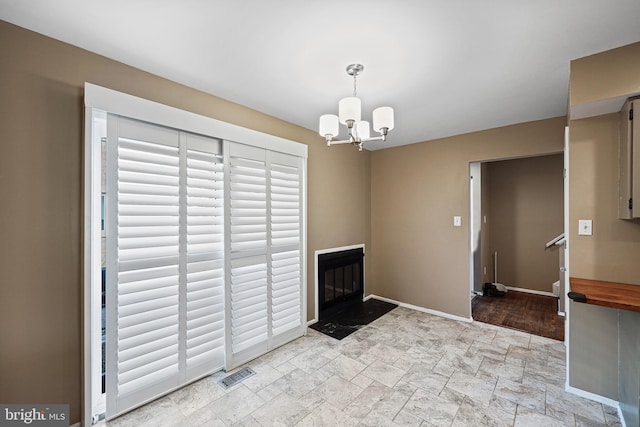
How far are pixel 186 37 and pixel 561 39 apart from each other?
2.34m

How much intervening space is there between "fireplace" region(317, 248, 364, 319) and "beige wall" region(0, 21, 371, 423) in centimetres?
243

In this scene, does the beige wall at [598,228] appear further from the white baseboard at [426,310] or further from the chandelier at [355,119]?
the white baseboard at [426,310]

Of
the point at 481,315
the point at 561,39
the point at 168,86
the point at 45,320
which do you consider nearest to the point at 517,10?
the point at 561,39

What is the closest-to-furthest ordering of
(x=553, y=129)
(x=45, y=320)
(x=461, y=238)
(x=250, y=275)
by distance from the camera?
1. (x=45, y=320)
2. (x=250, y=275)
3. (x=553, y=129)
4. (x=461, y=238)

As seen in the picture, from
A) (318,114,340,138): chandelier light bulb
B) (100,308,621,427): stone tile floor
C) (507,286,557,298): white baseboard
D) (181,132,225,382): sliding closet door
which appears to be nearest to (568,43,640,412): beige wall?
(100,308,621,427): stone tile floor

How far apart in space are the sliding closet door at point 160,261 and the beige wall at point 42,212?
0.65 feet

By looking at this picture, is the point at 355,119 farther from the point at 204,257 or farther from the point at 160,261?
the point at 160,261

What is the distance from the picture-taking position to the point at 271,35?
5.39 ft

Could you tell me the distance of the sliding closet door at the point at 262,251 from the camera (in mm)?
2486

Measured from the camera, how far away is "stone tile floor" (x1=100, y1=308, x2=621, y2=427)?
6.12 feet

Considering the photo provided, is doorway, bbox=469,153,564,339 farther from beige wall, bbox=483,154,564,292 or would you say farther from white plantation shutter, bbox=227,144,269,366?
white plantation shutter, bbox=227,144,269,366

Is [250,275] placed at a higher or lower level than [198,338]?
higher

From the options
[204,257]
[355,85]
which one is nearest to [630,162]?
[355,85]

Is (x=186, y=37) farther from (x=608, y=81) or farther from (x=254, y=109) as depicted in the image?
(x=608, y=81)
